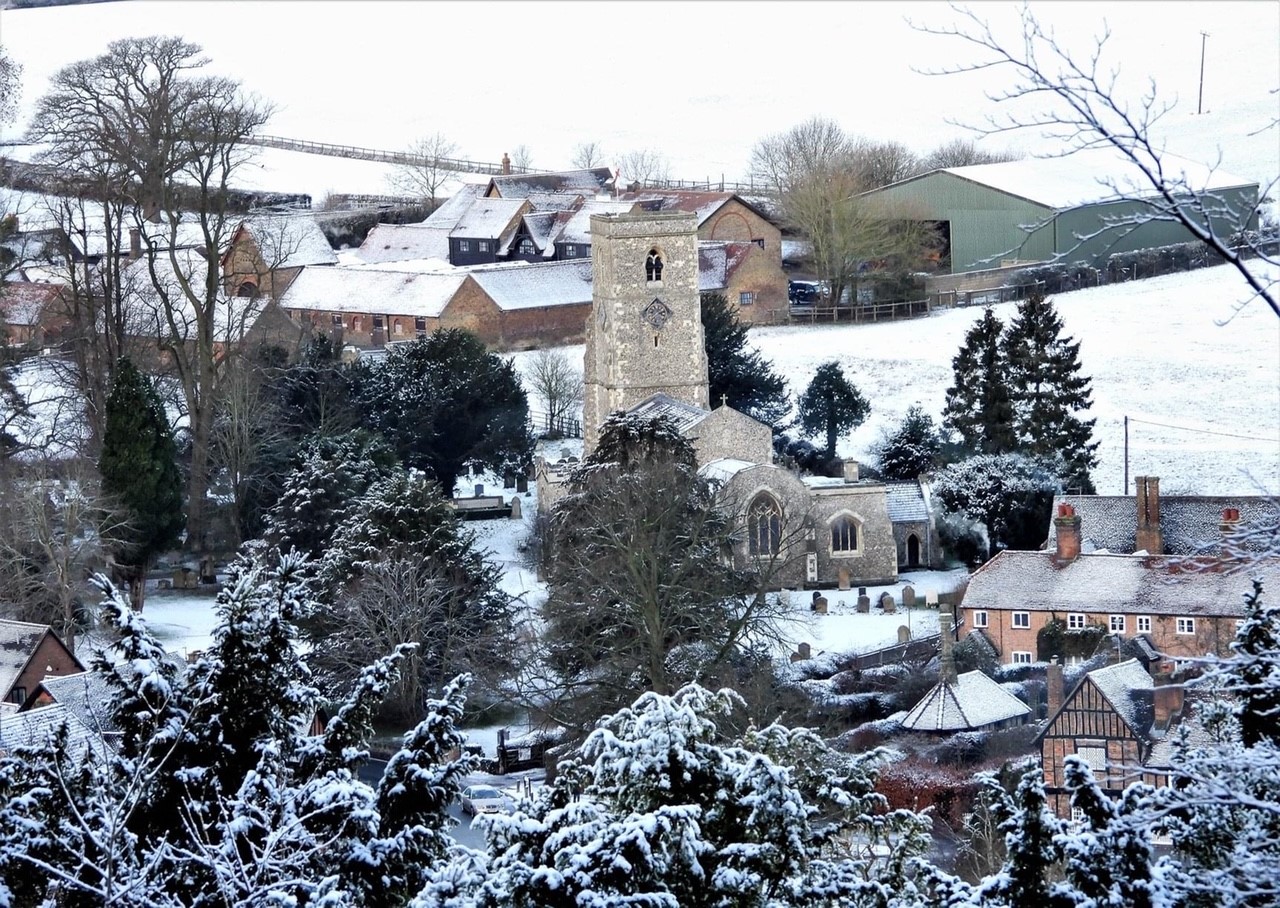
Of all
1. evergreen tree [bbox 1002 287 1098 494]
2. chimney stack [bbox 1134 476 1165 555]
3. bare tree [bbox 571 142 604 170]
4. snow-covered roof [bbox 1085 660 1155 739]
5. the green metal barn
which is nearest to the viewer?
snow-covered roof [bbox 1085 660 1155 739]

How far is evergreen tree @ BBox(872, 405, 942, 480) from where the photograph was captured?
4219 centimetres

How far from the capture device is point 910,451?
42.2 metres

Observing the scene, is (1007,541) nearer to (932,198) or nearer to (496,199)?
(932,198)

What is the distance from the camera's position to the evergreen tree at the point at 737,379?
4488cm

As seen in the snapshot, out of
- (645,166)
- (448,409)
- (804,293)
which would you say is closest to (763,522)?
(448,409)

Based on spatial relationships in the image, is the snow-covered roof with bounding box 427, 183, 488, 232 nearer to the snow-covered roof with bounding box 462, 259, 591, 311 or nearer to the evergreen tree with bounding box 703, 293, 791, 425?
the snow-covered roof with bounding box 462, 259, 591, 311

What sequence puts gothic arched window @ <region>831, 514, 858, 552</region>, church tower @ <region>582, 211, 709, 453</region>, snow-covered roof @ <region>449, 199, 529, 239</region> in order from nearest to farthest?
gothic arched window @ <region>831, 514, 858, 552</region> < church tower @ <region>582, 211, 709, 453</region> < snow-covered roof @ <region>449, 199, 529, 239</region>

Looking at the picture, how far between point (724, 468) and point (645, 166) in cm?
4988

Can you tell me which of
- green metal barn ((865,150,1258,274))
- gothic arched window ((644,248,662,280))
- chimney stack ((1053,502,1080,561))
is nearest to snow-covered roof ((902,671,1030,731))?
chimney stack ((1053,502,1080,561))

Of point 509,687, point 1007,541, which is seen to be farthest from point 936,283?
point 509,687

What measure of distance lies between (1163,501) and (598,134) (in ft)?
194

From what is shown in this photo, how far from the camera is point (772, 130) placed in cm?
8819

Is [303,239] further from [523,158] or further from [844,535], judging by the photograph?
[844,535]

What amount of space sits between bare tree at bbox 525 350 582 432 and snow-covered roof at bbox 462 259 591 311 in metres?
6.16
